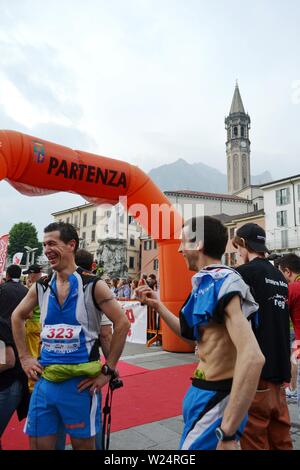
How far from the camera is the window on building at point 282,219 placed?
136 feet

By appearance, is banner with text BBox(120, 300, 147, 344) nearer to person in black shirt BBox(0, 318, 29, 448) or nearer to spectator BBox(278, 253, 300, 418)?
spectator BBox(278, 253, 300, 418)

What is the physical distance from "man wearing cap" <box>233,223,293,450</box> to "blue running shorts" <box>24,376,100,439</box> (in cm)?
106

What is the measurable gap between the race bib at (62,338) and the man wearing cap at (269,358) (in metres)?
1.28

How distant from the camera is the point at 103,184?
22.0 ft

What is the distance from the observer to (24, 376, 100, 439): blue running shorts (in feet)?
7.34

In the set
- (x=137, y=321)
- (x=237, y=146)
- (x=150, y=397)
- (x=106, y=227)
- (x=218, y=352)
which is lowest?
(x=150, y=397)

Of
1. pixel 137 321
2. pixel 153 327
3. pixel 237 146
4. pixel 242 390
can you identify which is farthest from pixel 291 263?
pixel 237 146

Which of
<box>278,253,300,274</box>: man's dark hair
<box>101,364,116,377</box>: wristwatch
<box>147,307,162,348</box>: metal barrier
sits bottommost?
<box>147,307,162,348</box>: metal barrier

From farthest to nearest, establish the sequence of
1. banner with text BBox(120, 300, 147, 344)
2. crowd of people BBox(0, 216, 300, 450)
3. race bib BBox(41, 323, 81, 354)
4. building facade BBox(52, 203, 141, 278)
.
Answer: building facade BBox(52, 203, 141, 278) → banner with text BBox(120, 300, 147, 344) → race bib BBox(41, 323, 81, 354) → crowd of people BBox(0, 216, 300, 450)

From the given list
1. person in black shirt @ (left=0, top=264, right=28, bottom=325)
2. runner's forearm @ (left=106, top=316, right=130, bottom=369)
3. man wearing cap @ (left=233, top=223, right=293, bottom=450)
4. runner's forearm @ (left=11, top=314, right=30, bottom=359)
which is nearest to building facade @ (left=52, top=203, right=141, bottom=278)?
person in black shirt @ (left=0, top=264, right=28, bottom=325)

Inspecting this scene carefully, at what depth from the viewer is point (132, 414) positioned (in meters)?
4.43

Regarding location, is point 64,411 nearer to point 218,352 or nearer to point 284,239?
point 218,352

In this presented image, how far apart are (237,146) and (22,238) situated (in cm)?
5562
